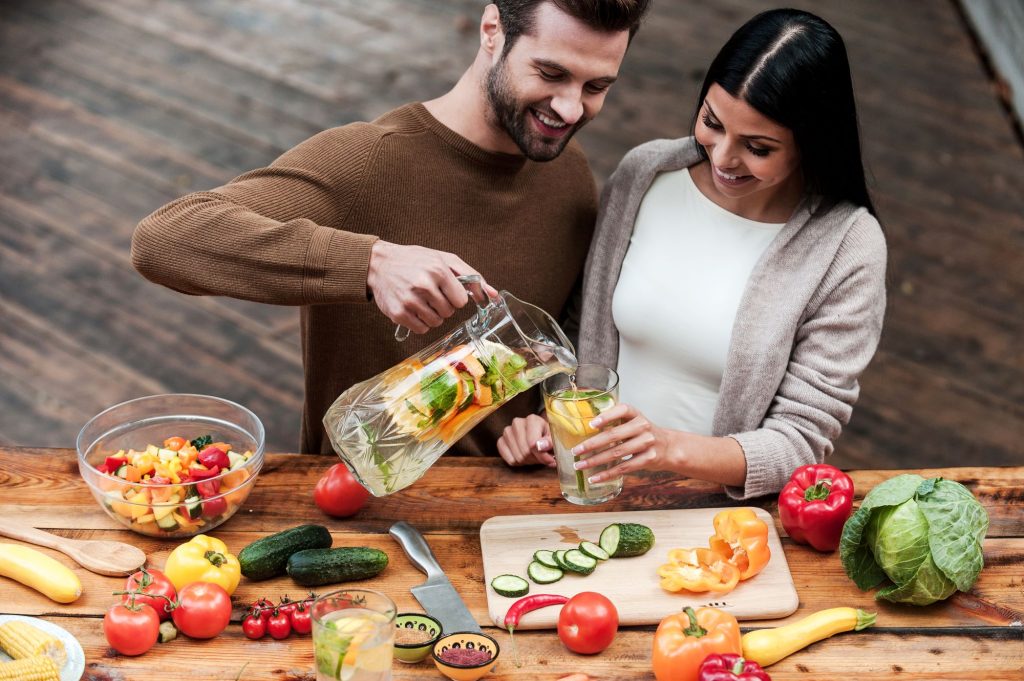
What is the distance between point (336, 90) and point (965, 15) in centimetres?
470

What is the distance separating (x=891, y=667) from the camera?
6.29 ft

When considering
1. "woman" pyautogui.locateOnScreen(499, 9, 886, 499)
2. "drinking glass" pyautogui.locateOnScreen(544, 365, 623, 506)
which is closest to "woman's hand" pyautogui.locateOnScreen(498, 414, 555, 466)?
"woman" pyautogui.locateOnScreen(499, 9, 886, 499)

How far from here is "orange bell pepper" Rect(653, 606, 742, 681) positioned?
1816 millimetres

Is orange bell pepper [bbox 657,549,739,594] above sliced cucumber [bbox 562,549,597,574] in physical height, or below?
above

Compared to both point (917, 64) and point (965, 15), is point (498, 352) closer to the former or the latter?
point (917, 64)

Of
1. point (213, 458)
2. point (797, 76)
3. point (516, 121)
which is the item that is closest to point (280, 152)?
point (516, 121)

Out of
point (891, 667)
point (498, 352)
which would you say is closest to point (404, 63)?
point (498, 352)

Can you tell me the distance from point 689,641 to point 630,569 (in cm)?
32

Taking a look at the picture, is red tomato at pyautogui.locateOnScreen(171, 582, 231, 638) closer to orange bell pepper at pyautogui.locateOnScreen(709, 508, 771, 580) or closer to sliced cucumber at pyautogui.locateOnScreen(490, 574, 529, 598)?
sliced cucumber at pyautogui.locateOnScreen(490, 574, 529, 598)

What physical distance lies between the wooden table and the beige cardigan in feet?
0.47

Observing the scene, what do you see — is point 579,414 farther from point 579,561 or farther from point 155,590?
point 155,590

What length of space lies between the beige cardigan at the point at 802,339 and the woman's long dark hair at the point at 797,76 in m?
0.22

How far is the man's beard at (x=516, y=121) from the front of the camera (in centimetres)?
249

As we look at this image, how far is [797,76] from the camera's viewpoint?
232 cm
